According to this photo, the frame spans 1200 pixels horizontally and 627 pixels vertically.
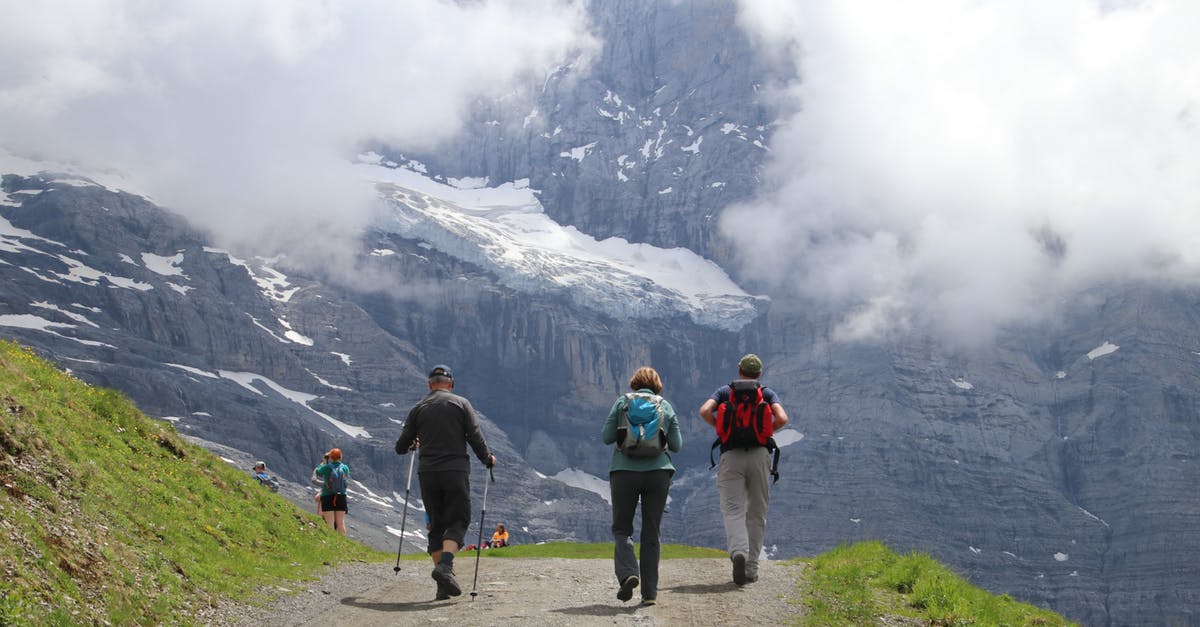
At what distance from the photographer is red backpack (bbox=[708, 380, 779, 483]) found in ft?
54.3

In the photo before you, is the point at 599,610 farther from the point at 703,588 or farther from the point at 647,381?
the point at 647,381

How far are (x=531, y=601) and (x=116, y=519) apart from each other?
5.79 m

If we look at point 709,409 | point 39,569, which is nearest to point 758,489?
point 709,409

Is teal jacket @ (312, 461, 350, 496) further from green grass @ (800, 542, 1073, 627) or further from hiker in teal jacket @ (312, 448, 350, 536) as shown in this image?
green grass @ (800, 542, 1073, 627)

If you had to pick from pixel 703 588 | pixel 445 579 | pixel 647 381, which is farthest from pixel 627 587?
pixel 647 381

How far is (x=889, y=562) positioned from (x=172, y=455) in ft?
43.2

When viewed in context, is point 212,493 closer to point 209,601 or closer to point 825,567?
point 209,601

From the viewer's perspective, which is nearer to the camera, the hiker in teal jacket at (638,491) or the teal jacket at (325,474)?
the hiker in teal jacket at (638,491)

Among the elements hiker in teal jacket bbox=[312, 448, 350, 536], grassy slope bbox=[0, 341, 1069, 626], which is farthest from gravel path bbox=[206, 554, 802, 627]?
hiker in teal jacket bbox=[312, 448, 350, 536]

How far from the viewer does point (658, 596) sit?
16.0 metres

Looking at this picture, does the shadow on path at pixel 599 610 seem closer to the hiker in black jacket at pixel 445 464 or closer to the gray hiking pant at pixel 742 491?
the hiker in black jacket at pixel 445 464

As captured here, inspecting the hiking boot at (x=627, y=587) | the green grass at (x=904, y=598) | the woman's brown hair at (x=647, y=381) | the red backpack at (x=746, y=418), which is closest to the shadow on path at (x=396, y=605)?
the hiking boot at (x=627, y=587)

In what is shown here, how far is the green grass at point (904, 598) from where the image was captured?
48.8 ft

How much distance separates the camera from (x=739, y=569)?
55.5ft
